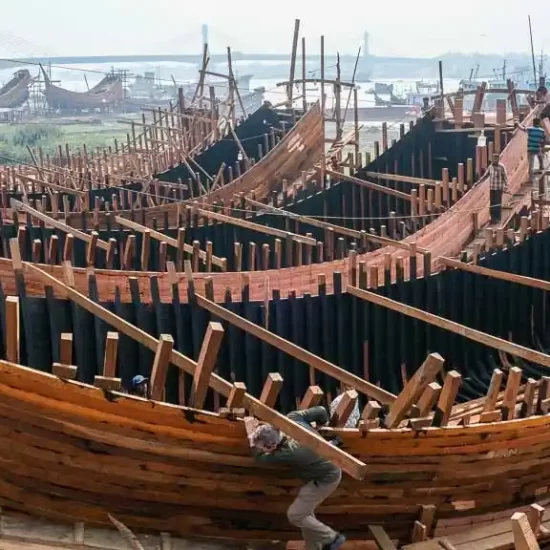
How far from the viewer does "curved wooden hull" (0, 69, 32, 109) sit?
63.1 metres

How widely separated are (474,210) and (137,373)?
732cm

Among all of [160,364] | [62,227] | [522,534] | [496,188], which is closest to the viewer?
[522,534]

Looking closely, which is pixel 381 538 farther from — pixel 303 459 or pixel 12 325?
pixel 12 325

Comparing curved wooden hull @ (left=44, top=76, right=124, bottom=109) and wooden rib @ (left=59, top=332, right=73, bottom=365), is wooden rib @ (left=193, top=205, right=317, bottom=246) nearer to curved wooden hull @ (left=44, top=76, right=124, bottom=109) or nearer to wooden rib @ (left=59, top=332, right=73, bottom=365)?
wooden rib @ (left=59, top=332, right=73, bottom=365)

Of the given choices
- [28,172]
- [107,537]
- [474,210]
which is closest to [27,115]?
[28,172]

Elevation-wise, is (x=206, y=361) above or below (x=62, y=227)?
below

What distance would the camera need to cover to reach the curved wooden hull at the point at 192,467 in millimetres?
5863

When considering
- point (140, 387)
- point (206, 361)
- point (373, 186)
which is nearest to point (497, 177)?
point (373, 186)

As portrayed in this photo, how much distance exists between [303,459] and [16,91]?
63.8 meters

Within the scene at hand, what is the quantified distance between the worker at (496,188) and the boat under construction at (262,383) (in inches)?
6.3

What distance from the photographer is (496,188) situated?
45.9ft

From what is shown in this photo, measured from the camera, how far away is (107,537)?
6.26 metres

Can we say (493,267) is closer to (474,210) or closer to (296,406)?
(474,210)

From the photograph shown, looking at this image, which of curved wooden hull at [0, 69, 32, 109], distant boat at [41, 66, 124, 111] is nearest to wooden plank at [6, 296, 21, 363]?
curved wooden hull at [0, 69, 32, 109]
